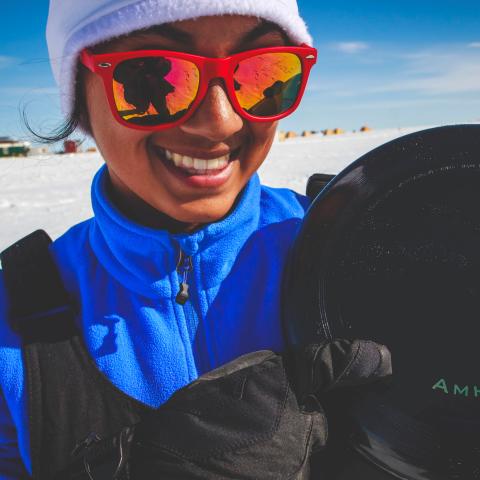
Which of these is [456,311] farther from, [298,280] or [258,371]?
[258,371]

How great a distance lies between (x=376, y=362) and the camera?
100 centimetres

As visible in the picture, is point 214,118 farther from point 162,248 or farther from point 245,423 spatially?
point 245,423

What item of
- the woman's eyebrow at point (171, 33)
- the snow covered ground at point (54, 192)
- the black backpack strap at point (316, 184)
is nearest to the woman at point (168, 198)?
the woman's eyebrow at point (171, 33)

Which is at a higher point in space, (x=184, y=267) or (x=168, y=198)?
(x=168, y=198)

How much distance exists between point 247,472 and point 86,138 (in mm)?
977

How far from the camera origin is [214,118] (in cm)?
100

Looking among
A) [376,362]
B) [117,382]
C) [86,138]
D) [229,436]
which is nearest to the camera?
[229,436]

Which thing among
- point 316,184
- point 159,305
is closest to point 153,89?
point 159,305

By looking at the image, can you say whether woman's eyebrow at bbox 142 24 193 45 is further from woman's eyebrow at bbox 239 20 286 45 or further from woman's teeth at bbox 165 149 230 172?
woman's teeth at bbox 165 149 230 172

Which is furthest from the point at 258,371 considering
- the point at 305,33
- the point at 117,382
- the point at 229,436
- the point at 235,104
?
the point at 305,33

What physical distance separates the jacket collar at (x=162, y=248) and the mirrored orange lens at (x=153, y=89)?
0.93 feet

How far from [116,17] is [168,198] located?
39 cm

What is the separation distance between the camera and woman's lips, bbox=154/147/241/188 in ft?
3.51

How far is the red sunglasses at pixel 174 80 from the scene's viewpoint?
948 millimetres
